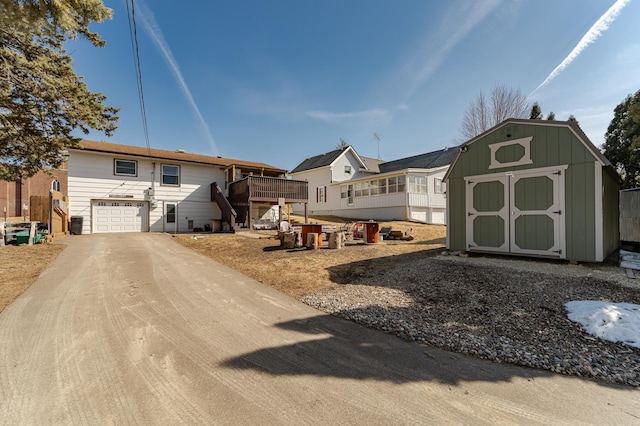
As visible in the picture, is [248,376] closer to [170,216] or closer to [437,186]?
[170,216]

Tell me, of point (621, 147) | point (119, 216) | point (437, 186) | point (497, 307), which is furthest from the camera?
point (437, 186)

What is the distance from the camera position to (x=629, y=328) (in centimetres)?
351

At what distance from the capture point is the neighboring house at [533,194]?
6855 mm

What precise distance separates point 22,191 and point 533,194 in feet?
159

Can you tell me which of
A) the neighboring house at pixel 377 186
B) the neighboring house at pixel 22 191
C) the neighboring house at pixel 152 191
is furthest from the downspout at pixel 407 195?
the neighboring house at pixel 22 191

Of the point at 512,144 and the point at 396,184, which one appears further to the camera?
the point at 396,184

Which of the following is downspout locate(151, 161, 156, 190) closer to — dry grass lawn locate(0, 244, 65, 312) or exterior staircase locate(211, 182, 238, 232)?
exterior staircase locate(211, 182, 238, 232)

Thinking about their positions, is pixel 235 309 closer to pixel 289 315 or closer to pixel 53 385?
pixel 289 315

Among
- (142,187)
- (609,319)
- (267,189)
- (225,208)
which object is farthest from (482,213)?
(142,187)

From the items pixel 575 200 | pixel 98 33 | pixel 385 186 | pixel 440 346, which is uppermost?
pixel 98 33

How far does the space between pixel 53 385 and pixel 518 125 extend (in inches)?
414

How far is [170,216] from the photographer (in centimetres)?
1858

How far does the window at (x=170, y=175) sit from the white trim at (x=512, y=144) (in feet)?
60.2

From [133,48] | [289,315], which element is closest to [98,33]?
[133,48]
